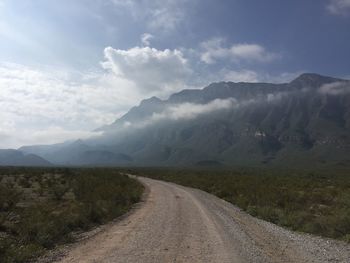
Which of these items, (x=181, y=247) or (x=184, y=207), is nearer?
(x=181, y=247)

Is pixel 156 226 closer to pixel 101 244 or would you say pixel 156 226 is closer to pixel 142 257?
pixel 101 244

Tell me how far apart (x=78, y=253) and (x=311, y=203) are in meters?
21.0

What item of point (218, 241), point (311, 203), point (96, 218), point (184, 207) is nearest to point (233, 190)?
point (311, 203)

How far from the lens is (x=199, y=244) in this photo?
12.1 m

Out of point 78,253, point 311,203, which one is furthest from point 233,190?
point 78,253

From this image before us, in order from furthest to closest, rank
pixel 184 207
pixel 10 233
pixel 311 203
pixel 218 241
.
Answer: pixel 311 203 < pixel 184 207 < pixel 10 233 < pixel 218 241

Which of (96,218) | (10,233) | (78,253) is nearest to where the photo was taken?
(78,253)

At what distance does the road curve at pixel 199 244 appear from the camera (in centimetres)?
1058

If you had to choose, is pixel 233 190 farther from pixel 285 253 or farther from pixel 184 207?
pixel 285 253

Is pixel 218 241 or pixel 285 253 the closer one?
pixel 285 253

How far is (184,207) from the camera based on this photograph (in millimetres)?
22094

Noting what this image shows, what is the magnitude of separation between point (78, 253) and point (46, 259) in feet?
3.08

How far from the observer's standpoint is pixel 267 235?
15.0m

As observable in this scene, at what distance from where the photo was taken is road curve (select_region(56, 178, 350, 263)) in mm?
10578
